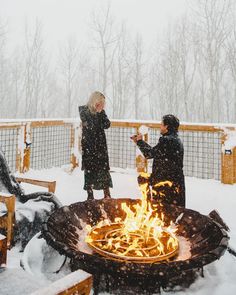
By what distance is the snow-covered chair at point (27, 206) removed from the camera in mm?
3947

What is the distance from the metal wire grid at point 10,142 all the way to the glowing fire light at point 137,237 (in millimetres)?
4514

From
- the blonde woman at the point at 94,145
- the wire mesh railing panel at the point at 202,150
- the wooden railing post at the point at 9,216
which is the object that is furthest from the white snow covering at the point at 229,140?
the wooden railing post at the point at 9,216

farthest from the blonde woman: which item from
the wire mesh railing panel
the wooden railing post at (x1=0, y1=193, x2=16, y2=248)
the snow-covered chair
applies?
the wire mesh railing panel

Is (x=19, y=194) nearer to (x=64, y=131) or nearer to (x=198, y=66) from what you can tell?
(x=64, y=131)

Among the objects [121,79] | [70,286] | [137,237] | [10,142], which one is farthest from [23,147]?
[121,79]

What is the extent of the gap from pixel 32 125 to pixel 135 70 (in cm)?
2707

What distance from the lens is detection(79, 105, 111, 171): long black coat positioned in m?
5.41

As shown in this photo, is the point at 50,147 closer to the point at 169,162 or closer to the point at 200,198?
the point at 200,198

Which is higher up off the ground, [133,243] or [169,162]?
[169,162]

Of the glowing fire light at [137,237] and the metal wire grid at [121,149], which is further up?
the metal wire grid at [121,149]

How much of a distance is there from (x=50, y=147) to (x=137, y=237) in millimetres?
6030

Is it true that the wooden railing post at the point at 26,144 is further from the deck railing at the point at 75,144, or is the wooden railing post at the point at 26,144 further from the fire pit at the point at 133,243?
the fire pit at the point at 133,243

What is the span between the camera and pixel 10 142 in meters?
7.89

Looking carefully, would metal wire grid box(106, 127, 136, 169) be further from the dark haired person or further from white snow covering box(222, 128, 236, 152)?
the dark haired person
